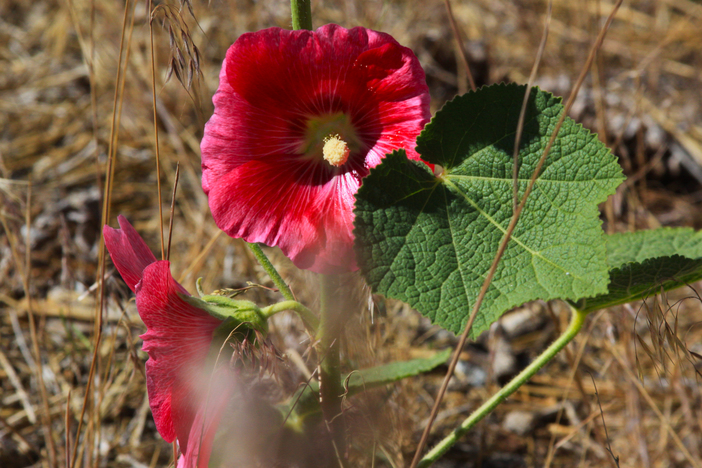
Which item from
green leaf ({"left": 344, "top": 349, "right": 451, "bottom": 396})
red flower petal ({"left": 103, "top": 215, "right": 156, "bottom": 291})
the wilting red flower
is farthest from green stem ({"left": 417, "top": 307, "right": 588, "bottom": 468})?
red flower petal ({"left": 103, "top": 215, "right": 156, "bottom": 291})

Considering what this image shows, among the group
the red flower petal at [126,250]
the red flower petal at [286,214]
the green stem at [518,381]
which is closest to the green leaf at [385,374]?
the green stem at [518,381]

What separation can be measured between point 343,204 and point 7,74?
2346mm

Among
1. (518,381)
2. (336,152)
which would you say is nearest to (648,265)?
(518,381)

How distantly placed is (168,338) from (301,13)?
0.46 meters

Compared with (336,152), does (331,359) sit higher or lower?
lower

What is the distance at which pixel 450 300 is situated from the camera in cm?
75

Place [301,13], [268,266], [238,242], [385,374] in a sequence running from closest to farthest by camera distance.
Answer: [301,13] → [268,266] → [385,374] → [238,242]

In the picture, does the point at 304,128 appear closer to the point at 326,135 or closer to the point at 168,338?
the point at 326,135

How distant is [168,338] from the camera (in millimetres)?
766

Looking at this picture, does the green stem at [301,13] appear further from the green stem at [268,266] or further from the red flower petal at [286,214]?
the green stem at [268,266]

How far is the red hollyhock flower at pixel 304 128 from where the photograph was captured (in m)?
0.71

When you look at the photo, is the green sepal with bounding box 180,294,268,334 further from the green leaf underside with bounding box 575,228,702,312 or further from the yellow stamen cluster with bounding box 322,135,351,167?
the green leaf underside with bounding box 575,228,702,312

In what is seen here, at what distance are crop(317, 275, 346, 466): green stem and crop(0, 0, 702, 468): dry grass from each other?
2.5 inches

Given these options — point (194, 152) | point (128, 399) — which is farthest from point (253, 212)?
point (194, 152)
